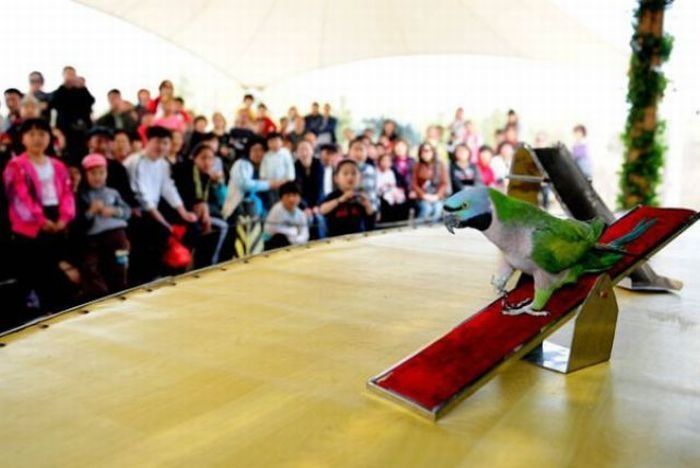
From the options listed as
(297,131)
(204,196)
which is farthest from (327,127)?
(204,196)

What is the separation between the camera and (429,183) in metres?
4.79

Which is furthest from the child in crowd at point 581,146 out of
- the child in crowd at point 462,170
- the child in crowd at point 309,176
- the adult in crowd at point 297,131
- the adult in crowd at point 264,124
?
the adult in crowd at point 264,124

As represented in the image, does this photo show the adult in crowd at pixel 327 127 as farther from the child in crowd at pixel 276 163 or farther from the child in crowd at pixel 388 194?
the child in crowd at pixel 276 163

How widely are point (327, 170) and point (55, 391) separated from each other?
347 centimetres

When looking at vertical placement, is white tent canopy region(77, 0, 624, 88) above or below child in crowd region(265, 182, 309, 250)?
above

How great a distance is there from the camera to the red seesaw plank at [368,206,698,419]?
2.64 feet

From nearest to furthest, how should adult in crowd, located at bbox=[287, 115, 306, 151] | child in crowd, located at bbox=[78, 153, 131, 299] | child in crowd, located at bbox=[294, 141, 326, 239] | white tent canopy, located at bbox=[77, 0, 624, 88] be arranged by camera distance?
child in crowd, located at bbox=[78, 153, 131, 299]
child in crowd, located at bbox=[294, 141, 326, 239]
adult in crowd, located at bbox=[287, 115, 306, 151]
white tent canopy, located at bbox=[77, 0, 624, 88]

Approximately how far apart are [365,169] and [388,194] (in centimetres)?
38

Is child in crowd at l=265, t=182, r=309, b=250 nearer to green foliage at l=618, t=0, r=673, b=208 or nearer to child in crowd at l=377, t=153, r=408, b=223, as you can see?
child in crowd at l=377, t=153, r=408, b=223

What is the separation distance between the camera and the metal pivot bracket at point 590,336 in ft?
3.07

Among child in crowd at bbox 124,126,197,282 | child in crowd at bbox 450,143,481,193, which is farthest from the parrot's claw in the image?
child in crowd at bbox 450,143,481,193

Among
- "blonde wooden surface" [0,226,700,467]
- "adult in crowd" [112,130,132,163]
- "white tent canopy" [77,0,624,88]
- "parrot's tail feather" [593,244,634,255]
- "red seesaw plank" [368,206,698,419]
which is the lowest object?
"blonde wooden surface" [0,226,700,467]

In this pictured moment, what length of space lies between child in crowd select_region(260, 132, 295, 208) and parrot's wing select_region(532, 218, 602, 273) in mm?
A: 2951

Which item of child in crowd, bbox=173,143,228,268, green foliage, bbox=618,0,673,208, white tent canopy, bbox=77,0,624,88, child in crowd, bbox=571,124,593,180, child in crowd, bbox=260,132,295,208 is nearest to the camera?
child in crowd, bbox=173,143,228,268
